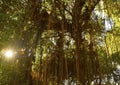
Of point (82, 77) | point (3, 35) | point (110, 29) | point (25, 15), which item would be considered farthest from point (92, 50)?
point (3, 35)

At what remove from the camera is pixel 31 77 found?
5.02 metres

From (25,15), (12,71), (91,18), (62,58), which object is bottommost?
(12,71)

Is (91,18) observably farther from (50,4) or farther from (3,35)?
(3,35)

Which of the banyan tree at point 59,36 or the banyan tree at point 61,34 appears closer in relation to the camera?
the banyan tree at point 59,36

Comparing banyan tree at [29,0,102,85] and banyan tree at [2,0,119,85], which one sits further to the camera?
banyan tree at [29,0,102,85]

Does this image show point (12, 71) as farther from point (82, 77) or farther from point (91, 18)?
point (91, 18)

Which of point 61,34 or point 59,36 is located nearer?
point 61,34

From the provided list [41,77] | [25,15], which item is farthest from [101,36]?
[25,15]

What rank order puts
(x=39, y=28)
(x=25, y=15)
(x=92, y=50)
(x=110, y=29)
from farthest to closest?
(x=110, y=29)
(x=39, y=28)
(x=92, y=50)
(x=25, y=15)

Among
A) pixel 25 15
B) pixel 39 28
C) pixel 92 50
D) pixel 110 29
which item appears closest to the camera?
pixel 25 15

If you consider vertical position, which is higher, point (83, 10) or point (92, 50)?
point (83, 10)

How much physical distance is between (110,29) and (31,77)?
70.3 inches

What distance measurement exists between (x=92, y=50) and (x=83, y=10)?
862mm

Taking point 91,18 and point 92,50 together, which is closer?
point 92,50
